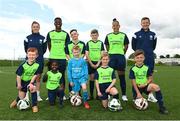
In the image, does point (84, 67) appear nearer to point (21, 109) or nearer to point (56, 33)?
point (56, 33)

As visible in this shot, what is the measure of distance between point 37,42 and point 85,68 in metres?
1.53

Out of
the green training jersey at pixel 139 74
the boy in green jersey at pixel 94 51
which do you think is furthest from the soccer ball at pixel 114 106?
the boy in green jersey at pixel 94 51

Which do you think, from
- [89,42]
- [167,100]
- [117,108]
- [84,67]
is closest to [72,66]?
[84,67]

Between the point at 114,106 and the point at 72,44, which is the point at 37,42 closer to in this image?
the point at 72,44

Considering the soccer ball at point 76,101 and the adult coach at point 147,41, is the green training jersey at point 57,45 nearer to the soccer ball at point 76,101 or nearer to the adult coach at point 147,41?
the soccer ball at point 76,101

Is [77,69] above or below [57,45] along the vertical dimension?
below

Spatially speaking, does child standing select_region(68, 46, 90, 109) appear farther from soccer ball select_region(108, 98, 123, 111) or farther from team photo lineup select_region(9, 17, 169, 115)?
soccer ball select_region(108, 98, 123, 111)

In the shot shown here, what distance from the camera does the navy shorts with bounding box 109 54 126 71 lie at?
30.2 ft

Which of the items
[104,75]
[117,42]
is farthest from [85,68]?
[117,42]

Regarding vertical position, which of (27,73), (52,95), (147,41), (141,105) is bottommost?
(141,105)

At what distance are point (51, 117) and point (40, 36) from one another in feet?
9.04

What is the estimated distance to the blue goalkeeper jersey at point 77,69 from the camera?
884 cm

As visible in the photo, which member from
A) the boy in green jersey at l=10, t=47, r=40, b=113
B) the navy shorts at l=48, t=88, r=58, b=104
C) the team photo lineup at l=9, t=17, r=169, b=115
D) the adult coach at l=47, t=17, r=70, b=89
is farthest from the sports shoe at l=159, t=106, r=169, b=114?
the boy in green jersey at l=10, t=47, r=40, b=113

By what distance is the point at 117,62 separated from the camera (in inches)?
365
